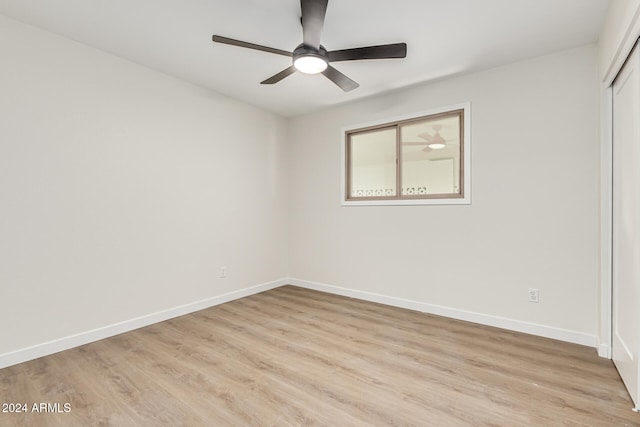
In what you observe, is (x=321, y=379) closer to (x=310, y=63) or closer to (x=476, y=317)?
(x=476, y=317)

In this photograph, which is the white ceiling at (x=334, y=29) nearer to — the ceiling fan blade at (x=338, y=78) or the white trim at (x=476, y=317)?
the ceiling fan blade at (x=338, y=78)

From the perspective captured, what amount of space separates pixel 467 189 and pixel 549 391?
1.79 m

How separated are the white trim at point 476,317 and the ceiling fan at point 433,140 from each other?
68.8 inches

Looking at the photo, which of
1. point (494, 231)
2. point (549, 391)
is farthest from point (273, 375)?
point (494, 231)

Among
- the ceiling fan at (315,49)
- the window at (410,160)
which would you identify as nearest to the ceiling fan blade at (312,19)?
the ceiling fan at (315,49)

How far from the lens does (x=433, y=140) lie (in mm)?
3352

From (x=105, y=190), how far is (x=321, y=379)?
2413 millimetres

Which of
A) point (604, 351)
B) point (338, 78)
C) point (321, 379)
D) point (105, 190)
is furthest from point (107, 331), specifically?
point (604, 351)

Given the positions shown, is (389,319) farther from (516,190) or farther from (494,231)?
(516,190)

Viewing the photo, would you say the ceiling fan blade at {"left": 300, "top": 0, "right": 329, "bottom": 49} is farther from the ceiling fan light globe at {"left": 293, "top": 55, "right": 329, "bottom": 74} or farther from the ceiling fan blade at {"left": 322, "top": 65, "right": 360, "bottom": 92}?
the ceiling fan blade at {"left": 322, "top": 65, "right": 360, "bottom": 92}

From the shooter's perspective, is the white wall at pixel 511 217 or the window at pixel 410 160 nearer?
the white wall at pixel 511 217

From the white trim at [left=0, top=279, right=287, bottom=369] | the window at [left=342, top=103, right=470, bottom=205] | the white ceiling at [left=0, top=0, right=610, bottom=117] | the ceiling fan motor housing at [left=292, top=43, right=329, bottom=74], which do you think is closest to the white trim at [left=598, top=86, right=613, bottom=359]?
the white ceiling at [left=0, top=0, right=610, bottom=117]

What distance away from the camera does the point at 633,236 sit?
1751 millimetres

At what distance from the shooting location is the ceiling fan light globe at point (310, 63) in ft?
6.70
